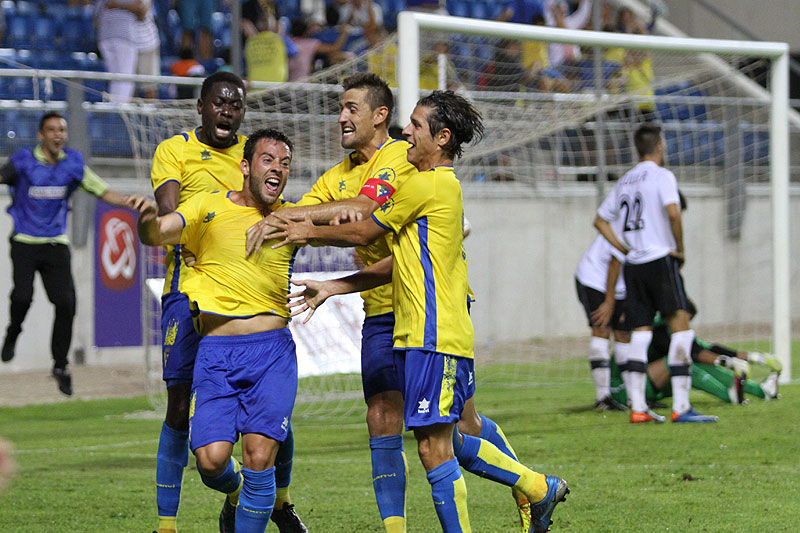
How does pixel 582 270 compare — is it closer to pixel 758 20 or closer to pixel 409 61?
pixel 409 61

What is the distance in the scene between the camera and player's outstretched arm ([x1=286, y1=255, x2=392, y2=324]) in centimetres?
465

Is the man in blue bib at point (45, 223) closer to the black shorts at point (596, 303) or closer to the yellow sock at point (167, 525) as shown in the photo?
the black shorts at point (596, 303)

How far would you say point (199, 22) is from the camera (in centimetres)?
1541

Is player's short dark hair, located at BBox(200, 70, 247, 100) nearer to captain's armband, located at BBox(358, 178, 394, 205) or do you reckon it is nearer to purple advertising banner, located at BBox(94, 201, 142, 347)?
captain's armband, located at BBox(358, 178, 394, 205)

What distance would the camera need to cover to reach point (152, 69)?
14.4 metres

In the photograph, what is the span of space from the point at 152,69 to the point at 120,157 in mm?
1775

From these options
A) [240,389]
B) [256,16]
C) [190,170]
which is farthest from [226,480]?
[256,16]

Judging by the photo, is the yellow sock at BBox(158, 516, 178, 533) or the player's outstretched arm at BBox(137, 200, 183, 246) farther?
the yellow sock at BBox(158, 516, 178, 533)

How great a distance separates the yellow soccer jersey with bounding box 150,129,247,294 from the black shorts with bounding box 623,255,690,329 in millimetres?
4205

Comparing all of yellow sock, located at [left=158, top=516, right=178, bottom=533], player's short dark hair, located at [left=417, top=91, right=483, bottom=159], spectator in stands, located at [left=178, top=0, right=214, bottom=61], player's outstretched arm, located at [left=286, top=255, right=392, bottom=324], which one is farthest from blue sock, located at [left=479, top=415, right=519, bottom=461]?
spectator in stands, located at [left=178, top=0, right=214, bottom=61]

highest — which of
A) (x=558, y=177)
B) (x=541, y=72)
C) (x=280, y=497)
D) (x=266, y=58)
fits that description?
(x=266, y=58)

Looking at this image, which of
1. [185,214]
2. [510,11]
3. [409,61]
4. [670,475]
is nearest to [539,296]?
[510,11]

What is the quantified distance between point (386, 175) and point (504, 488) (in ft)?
8.66

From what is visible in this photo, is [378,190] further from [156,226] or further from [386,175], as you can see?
[156,226]
